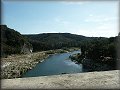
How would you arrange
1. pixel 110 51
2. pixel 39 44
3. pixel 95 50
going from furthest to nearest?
pixel 39 44
pixel 95 50
pixel 110 51

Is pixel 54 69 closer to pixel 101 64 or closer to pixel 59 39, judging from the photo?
pixel 101 64

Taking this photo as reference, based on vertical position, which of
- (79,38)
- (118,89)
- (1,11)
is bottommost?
(79,38)

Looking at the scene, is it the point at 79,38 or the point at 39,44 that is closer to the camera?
the point at 39,44

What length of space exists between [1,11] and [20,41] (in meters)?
75.5

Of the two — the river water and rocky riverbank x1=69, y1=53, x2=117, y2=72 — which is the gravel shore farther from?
rocky riverbank x1=69, y1=53, x2=117, y2=72

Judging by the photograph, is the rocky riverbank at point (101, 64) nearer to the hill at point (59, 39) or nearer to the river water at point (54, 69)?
the river water at point (54, 69)

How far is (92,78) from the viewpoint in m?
3.31

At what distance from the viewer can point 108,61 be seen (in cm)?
3716

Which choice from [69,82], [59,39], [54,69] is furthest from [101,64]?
[59,39]

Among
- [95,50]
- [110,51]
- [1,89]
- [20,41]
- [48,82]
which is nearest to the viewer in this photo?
[1,89]

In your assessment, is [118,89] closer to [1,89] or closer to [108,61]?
[1,89]

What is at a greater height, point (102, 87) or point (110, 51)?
point (102, 87)

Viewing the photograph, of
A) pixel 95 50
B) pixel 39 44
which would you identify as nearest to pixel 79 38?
pixel 39 44

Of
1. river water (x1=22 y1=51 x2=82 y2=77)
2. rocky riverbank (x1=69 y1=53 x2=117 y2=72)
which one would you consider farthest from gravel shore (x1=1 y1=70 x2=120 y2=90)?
rocky riverbank (x1=69 y1=53 x2=117 y2=72)
